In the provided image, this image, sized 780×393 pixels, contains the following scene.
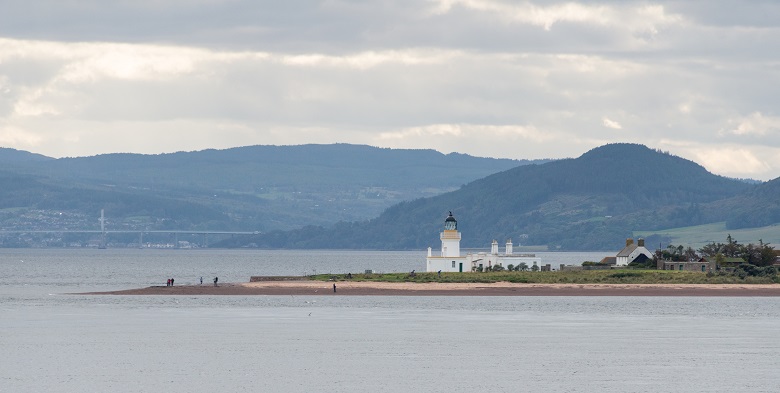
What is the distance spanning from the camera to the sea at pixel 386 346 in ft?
192

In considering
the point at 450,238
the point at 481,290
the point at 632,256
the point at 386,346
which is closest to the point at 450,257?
the point at 450,238

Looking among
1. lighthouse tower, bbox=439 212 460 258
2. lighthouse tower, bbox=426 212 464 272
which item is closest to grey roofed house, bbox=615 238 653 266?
lighthouse tower, bbox=426 212 464 272

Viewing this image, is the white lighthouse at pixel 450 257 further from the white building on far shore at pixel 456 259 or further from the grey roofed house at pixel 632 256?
the grey roofed house at pixel 632 256

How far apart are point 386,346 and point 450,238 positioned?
59.9 metres

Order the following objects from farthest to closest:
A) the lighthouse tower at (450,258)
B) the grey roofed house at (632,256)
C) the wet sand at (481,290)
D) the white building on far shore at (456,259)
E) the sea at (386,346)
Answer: the grey roofed house at (632,256) < the white building on far shore at (456,259) < the lighthouse tower at (450,258) < the wet sand at (481,290) < the sea at (386,346)

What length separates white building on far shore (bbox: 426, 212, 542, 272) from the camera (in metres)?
132

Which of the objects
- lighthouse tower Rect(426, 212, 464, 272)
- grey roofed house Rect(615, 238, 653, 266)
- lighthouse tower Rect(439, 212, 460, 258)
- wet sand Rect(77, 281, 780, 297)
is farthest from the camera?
grey roofed house Rect(615, 238, 653, 266)

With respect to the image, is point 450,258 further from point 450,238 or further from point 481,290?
point 481,290

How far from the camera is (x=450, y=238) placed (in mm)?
132375

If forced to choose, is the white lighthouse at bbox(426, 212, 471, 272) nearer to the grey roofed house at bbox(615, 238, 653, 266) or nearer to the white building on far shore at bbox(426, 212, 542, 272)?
the white building on far shore at bbox(426, 212, 542, 272)

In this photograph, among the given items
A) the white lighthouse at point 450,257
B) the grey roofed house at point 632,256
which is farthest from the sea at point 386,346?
the grey roofed house at point 632,256

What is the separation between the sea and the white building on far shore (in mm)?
18323

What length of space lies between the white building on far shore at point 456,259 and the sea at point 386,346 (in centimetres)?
1832

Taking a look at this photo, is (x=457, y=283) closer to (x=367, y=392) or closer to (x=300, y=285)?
(x=300, y=285)
